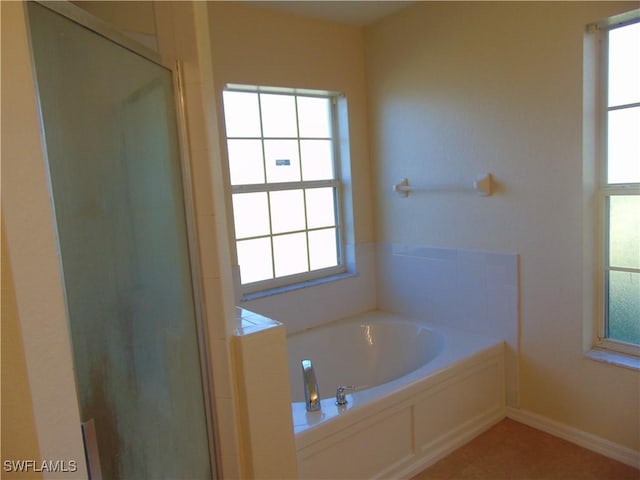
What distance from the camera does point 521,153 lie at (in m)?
2.36

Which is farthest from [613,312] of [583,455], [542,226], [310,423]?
[310,423]

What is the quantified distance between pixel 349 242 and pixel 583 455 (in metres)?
1.82

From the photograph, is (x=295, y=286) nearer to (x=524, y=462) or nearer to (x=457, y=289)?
(x=457, y=289)

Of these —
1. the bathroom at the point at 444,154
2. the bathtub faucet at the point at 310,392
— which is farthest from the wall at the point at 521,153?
the bathtub faucet at the point at 310,392

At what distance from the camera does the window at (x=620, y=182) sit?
6.68 ft

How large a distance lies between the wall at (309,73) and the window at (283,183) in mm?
105

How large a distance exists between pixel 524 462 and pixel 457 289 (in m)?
0.99

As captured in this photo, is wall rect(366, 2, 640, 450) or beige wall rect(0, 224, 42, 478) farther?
wall rect(366, 2, 640, 450)

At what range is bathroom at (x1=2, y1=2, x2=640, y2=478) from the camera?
1.46 meters

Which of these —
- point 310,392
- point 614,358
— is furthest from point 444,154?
point 310,392

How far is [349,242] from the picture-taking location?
3.21 meters

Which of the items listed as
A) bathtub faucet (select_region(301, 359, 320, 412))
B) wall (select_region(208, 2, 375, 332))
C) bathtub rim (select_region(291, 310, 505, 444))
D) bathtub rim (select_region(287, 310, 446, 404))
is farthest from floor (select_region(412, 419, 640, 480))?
wall (select_region(208, 2, 375, 332))

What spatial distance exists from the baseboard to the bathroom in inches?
0.5

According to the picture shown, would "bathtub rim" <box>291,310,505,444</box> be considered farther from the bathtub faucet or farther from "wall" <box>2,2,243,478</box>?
"wall" <box>2,2,243,478</box>
